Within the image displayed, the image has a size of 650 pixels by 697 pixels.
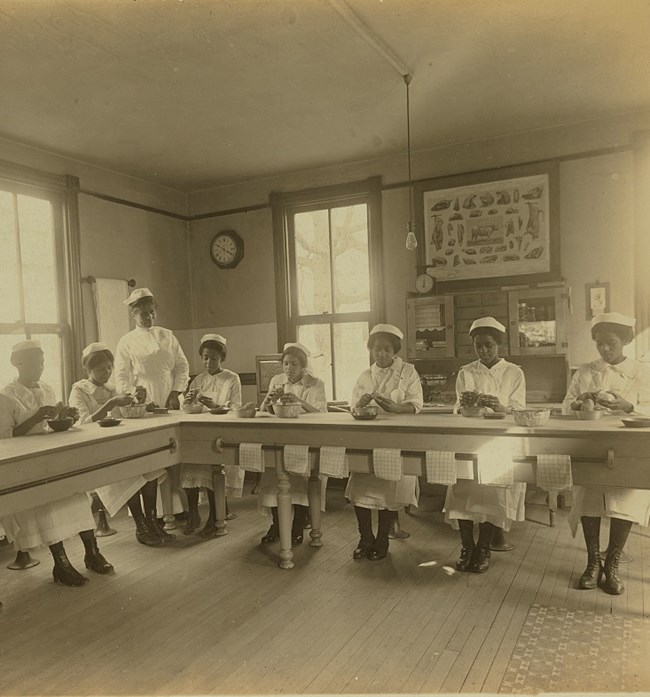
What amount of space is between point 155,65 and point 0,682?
11.4 feet

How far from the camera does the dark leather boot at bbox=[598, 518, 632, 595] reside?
129 inches

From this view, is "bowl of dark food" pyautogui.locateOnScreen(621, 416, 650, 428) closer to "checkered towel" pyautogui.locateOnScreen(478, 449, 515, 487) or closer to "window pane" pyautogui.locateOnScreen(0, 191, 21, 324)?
"checkered towel" pyautogui.locateOnScreen(478, 449, 515, 487)

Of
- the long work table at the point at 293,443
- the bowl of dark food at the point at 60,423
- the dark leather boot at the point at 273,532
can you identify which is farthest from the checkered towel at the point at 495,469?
the bowl of dark food at the point at 60,423

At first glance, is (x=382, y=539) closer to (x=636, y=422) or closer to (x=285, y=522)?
(x=285, y=522)

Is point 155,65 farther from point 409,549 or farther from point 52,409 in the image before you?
point 409,549

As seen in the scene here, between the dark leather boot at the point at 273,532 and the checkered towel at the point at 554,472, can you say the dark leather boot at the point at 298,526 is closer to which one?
the dark leather boot at the point at 273,532

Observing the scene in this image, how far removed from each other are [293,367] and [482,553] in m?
1.75

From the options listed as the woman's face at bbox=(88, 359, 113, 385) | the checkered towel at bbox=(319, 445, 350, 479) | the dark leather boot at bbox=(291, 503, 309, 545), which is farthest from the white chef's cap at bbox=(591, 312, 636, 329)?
the woman's face at bbox=(88, 359, 113, 385)

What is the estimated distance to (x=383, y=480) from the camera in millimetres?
3891

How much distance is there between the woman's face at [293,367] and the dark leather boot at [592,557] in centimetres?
205

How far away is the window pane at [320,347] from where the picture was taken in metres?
6.62

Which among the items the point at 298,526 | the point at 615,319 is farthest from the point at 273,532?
the point at 615,319

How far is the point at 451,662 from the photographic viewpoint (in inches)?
104

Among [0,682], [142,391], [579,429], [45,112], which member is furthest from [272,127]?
[0,682]
